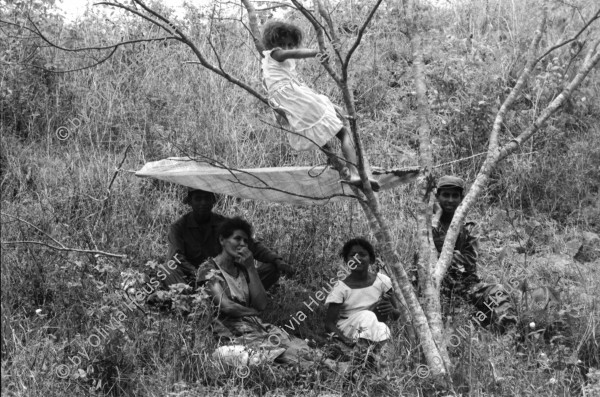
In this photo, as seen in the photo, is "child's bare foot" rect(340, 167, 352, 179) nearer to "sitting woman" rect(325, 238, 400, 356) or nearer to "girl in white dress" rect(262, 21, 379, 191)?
"girl in white dress" rect(262, 21, 379, 191)

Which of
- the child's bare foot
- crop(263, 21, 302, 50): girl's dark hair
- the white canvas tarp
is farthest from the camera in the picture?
the white canvas tarp

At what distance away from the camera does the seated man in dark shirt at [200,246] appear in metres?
5.82

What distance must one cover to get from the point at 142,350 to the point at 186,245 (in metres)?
1.23

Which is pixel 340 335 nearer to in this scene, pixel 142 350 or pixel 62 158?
pixel 142 350

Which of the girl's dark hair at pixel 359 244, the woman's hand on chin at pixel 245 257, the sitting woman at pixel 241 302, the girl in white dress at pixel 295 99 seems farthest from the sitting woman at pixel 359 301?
the girl in white dress at pixel 295 99

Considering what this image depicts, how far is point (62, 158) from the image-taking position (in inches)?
290

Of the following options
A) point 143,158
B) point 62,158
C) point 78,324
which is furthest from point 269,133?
point 78,324

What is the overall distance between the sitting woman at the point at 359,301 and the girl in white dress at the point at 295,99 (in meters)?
0.87

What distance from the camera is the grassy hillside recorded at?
15.4 ft

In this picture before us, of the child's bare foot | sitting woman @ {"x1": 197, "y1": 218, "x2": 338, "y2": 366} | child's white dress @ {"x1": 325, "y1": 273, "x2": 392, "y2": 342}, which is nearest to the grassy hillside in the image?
sitting woman @ {"x1": 197, "y1": 218, "x2": 338, "y2": 366}

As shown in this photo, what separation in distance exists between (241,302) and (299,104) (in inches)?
49.5

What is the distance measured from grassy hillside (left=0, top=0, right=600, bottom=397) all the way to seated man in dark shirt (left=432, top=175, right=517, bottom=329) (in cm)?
16

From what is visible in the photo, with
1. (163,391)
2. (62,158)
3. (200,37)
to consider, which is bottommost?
(163,391)

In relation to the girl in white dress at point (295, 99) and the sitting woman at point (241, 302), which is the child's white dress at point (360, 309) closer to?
the sitting woman at point (241, 302)
